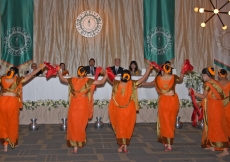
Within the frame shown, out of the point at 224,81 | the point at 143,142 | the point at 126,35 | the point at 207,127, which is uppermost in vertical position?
the point at 126,35

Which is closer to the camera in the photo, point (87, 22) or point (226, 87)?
point (226, 87)

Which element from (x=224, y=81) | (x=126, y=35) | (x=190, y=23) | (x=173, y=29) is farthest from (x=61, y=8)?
(x=224, y=81)

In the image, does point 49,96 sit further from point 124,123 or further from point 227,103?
point 227,103

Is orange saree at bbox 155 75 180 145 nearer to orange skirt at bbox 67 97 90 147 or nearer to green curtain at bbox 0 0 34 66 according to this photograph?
orange skirt at bbox 67 97 90 147

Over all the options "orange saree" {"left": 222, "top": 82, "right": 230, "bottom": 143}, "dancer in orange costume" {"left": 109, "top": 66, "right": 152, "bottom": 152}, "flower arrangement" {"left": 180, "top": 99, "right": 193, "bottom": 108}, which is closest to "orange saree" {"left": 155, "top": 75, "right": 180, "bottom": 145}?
"dancer in orange costume" {"left": 109, "top": 66, "right": 152, "bottom": 152}

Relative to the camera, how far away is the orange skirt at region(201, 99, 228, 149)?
16.3 feet

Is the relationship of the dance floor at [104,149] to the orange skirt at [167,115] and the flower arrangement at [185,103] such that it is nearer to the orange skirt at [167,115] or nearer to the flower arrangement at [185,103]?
the orange skirt at [167,115]

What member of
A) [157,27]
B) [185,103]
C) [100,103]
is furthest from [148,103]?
[157,27]

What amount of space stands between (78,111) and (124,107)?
2.65ft

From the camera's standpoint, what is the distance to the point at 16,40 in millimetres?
10164

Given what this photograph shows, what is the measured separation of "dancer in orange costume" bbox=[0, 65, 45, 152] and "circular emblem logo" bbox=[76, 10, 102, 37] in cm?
570

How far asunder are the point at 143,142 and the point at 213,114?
1511mm

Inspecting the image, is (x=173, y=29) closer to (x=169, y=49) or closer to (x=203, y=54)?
(x=169, y=49)

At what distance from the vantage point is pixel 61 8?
1052cm
